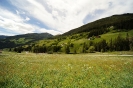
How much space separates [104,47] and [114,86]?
139m

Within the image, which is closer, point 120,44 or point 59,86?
point 59,86

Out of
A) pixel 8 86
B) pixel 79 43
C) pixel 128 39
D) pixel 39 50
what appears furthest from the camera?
pixel 79 43

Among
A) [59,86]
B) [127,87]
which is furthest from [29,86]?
[127,87]

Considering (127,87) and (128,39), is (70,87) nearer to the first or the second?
(127,87)

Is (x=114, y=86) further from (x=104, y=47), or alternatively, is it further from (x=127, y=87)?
(x=104, y=47)

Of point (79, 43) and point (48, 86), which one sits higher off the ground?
point (79, 43)

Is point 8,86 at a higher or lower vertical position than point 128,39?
lower

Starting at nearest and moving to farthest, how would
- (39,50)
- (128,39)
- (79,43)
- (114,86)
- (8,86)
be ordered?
1. (8,86)
2. (114,86)
3. (128,39)
4. (39,50)
5. (79,43)

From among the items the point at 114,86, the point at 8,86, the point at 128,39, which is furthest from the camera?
the point at 128,39

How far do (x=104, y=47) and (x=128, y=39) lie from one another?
27.5 metres

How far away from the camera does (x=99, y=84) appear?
9969mm

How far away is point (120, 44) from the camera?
460 feet

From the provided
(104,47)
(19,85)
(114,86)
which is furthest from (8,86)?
(104,47)

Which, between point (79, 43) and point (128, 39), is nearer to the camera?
A: point (128, 39)
